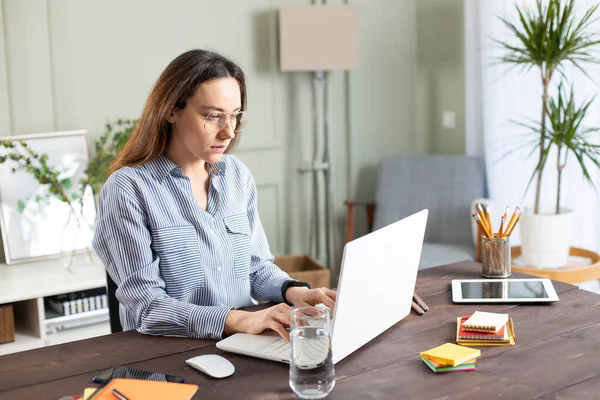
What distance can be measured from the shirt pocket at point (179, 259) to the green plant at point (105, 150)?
158cm

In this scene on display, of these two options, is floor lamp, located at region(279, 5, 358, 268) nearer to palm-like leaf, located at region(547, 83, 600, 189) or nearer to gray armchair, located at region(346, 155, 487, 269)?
gray armchair, located at region(346, 155, 487, 269)

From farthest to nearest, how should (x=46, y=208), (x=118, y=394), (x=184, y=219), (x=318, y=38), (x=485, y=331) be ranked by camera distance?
(x=318, y=38) < (x=46, y=208) < (x=184, y=219) < (x=485, y=331) < (x=118, y=394)

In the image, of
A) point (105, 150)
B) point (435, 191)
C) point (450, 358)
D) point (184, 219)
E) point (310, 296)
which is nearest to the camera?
point (450, 358)

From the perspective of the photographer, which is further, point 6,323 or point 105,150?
point 105,150

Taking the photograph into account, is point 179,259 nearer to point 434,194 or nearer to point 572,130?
point 572,130

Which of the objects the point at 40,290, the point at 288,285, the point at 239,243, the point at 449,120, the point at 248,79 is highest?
the point at 248,79

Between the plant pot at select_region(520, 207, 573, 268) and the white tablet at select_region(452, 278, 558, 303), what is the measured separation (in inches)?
53.4

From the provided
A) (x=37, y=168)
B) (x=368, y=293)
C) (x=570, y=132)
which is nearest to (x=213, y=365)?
(x=368, y=293)

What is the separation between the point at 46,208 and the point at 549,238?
7.48 feet

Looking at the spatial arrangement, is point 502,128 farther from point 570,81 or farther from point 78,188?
point 78,188

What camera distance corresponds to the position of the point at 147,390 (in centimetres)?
155

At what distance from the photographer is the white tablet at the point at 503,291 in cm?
211

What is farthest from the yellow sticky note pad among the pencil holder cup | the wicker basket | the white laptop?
the wicker basket

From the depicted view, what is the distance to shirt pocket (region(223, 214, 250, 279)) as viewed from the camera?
2244 mm
